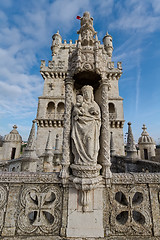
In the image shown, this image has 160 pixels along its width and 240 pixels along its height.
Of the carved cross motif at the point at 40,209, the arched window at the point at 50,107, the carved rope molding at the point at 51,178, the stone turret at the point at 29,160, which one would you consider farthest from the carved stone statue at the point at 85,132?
the arched window at the point at 50,107

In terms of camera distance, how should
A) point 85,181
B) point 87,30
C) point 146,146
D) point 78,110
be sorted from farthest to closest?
1. point 146,146
2. point 87,30
3. point 78,110
4. point 85,181

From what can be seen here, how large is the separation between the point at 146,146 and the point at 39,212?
14382mm

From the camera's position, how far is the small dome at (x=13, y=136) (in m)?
11.4

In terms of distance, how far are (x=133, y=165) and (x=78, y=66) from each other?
20.4 feet

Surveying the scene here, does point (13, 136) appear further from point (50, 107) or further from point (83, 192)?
point (83, 192)

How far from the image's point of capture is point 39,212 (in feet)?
8.02

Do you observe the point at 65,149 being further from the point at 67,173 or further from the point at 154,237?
the point at 154,237

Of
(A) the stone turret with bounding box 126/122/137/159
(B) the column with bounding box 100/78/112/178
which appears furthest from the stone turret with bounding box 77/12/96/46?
(A) the stone turret with bounding box 126/122/137/159

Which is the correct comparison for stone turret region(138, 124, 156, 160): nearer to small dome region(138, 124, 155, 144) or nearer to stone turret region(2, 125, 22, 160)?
small dome region(138, 124, 155, 144)

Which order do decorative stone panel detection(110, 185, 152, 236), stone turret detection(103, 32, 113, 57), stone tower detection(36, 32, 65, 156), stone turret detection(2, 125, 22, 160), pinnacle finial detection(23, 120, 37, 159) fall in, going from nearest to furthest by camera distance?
decorative stone panel detection(110, 185, 152, 236)
pinnacle finial detection(23, 120, 37, 159)
stone turret detection(2, 125, 22, 160)
stone tower detection(36, 32, 65, 156)
stone turret detection(103, 32, 113, 57)

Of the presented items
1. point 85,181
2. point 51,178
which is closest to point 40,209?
point 51,178

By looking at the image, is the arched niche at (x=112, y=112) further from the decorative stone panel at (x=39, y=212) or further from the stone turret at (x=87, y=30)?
the decorative stone panel at (x=39, y=212)

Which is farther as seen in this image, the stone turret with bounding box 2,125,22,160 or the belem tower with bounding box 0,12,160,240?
the stone turret with bounding box 2,125,22,160

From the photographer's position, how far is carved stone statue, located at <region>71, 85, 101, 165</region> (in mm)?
2551
